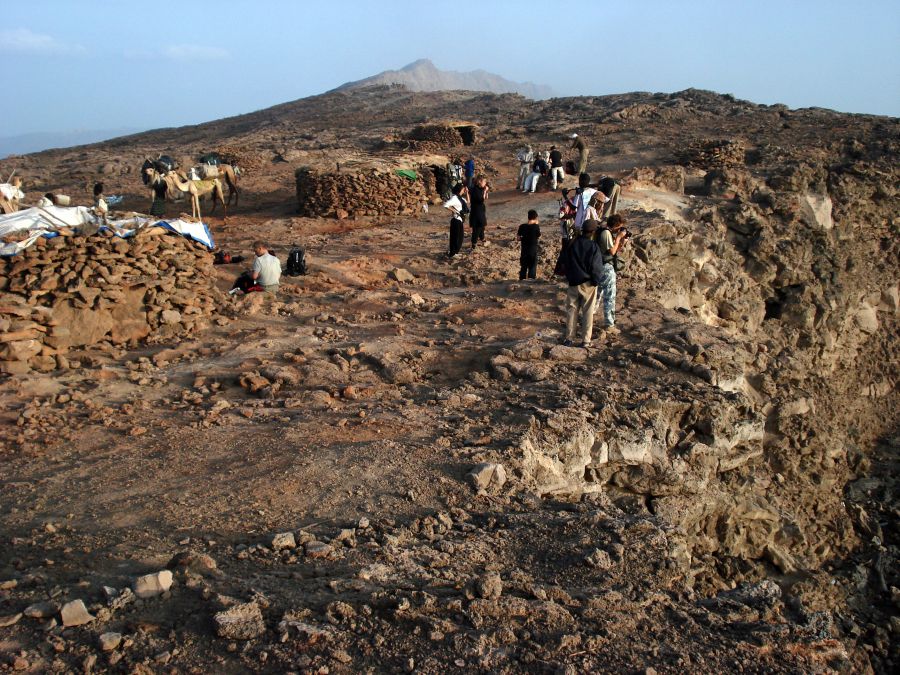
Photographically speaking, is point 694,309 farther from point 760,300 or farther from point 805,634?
point 805,634

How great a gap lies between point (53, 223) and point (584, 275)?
21.3 ft

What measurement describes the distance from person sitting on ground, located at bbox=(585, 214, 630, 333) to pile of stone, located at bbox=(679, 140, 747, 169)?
12.6m

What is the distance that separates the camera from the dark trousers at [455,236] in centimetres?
1159

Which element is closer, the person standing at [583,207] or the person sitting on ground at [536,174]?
the person standing at [583,207]

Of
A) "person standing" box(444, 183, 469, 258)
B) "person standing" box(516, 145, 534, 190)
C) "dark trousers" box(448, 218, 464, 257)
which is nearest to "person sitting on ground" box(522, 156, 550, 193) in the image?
"person standing" box(516, 145, 534, 190)

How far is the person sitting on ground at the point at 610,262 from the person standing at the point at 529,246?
1.74m

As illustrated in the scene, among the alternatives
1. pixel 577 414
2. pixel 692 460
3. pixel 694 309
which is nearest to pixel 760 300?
pixel 694 309

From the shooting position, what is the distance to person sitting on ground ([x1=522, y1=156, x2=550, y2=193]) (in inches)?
690

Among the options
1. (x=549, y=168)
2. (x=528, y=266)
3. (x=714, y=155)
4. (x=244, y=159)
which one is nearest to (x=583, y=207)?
(x=528, y=266)

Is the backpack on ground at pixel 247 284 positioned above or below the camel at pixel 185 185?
below

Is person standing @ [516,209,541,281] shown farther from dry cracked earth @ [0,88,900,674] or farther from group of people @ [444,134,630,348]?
dry cracked earth @ [0,88,900,674]

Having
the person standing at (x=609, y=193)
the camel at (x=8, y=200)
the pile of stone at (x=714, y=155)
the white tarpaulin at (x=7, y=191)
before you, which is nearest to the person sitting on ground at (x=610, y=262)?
the person standing at (x=609, y=193)

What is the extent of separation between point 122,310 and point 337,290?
A: 3.08 meters

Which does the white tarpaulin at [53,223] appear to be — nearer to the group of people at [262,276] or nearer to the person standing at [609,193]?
the group of people at [262,276]
